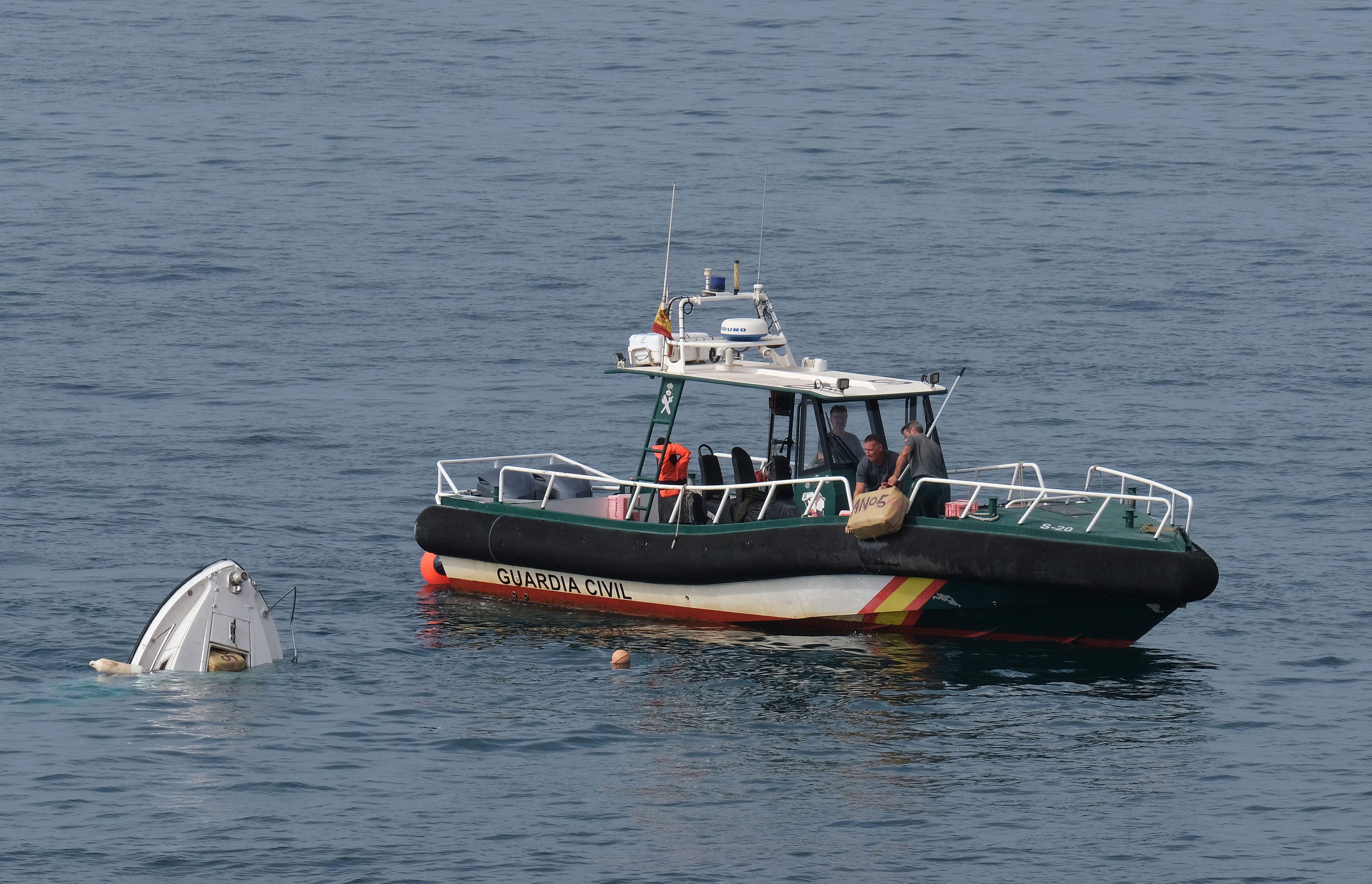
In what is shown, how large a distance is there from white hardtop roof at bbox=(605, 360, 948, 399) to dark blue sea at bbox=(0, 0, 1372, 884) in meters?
2.55

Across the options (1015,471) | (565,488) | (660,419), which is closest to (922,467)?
(1015,471)

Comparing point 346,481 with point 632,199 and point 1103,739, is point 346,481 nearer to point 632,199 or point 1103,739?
point 1103,739

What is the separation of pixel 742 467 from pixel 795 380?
109 centimetres

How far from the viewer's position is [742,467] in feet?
68.6

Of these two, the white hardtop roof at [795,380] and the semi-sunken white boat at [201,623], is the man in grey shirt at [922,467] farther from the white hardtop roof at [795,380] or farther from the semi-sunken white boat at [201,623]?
the semi-sunken white boat at [201,623]

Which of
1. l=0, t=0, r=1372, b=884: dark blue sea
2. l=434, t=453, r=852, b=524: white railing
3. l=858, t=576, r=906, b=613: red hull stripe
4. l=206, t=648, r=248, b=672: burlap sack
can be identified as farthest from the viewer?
l=434, t=453, r=852, b=524: white railing

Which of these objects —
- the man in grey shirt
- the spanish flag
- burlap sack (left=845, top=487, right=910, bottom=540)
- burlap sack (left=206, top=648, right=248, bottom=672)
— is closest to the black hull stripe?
burlap sack (left=845, top=487, right=910, bottom=540)

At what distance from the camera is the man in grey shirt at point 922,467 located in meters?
19.4

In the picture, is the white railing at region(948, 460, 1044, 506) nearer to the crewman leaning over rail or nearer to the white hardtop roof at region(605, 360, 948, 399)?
the white hardtop roof at region(605, 360, 948, 399)

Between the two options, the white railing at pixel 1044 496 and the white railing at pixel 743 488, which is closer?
the white railing at pixel 1044 496

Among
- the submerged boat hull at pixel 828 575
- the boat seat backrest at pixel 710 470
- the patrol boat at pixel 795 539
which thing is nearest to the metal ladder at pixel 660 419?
the patrol boat at pixel 795 539

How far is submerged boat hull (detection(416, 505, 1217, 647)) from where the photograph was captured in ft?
60.6

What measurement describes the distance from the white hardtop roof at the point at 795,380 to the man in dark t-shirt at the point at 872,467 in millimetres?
501

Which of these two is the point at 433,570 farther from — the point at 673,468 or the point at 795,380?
the point at 795,380
